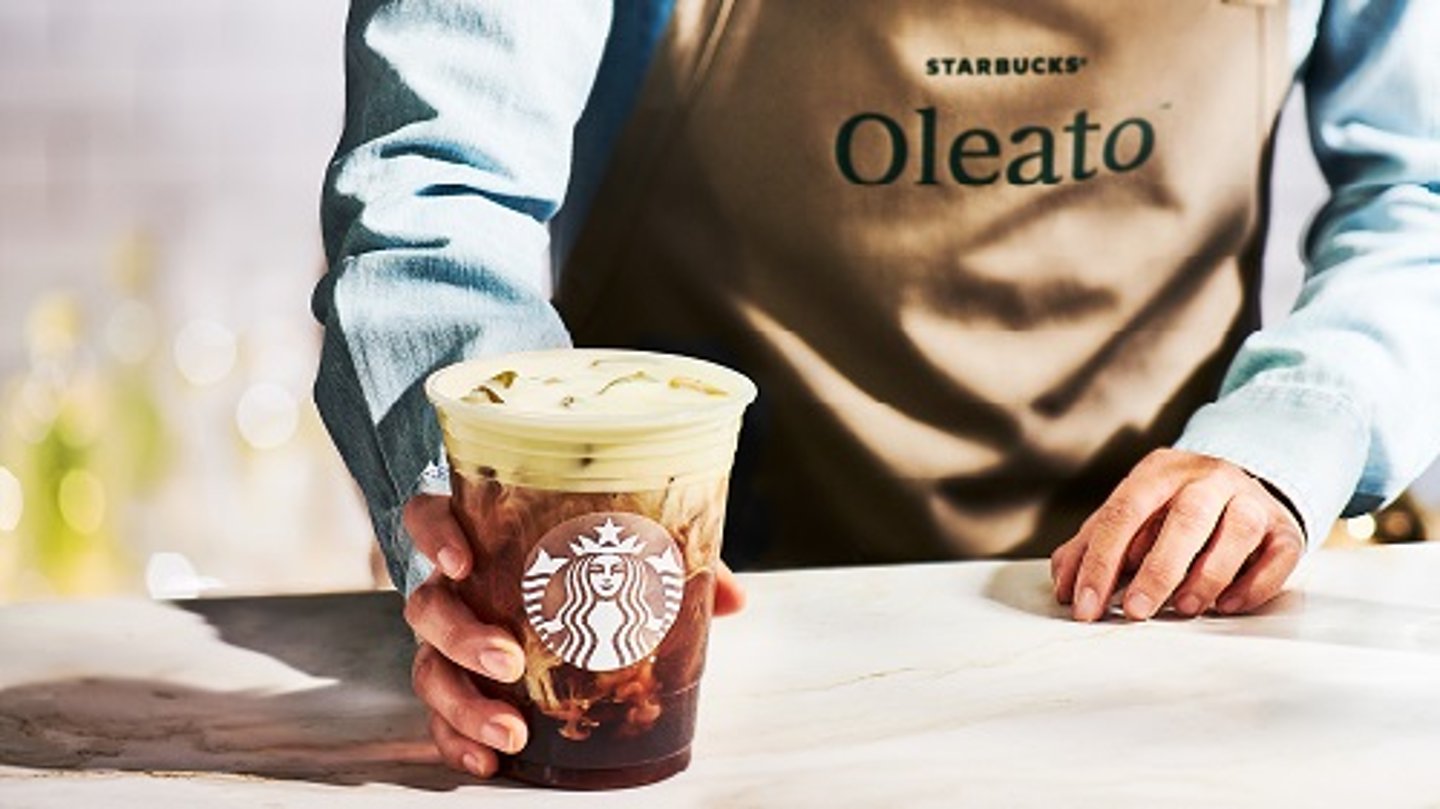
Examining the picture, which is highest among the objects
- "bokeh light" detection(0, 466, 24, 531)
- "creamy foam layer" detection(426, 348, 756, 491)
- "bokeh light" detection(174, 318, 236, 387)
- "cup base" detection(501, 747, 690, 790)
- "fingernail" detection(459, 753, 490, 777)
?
"creamy foam layer" detection(426, 348, 756, 491)

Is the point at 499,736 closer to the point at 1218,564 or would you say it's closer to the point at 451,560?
the point at 451,560

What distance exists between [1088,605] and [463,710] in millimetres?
418

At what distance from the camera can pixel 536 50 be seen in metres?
1.37

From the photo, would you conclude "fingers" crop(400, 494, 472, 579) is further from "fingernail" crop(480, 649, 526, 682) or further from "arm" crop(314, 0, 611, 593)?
"arm" crop(314, 0, 611, 593)

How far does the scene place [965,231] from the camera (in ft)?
5.25

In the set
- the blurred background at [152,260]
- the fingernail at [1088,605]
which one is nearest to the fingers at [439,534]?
the fingernail at [1088,605]

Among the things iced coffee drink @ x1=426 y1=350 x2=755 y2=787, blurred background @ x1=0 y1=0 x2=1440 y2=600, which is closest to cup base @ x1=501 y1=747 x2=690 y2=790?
iced coffee drink @ x1=426 y1=350 x2=755 y2=787

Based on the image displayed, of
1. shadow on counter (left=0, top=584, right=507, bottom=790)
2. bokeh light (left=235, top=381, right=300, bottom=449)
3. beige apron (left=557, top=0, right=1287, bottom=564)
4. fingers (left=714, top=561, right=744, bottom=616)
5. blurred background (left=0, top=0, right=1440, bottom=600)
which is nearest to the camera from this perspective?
shadow on counter (left=0, top=584, right=507, bottom=790)

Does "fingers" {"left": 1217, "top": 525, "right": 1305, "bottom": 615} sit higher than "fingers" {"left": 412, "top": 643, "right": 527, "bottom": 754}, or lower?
lower

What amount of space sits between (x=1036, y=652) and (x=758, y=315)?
20.8 inches

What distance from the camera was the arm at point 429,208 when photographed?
3.95 feet

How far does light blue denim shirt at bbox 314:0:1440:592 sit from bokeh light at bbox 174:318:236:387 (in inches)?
45.5

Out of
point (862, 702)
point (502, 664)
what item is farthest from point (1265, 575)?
point (502, 664)

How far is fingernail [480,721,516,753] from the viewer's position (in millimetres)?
958
